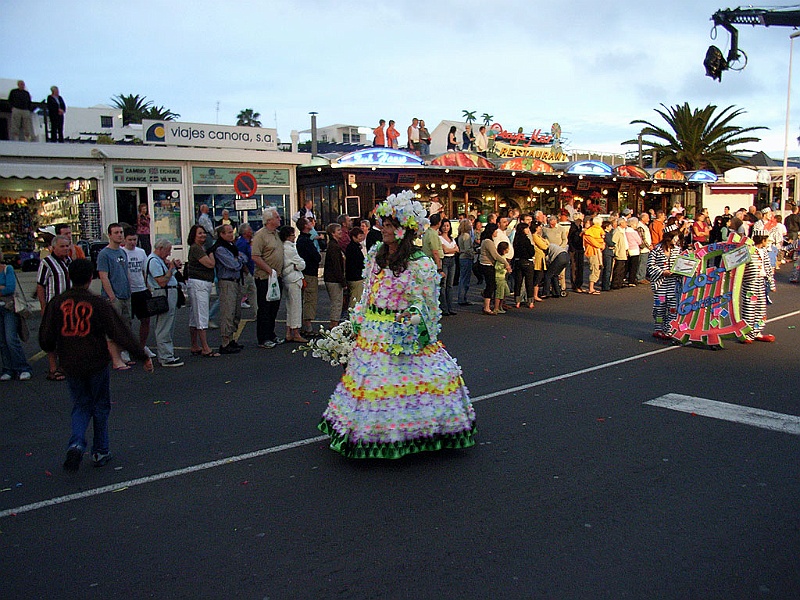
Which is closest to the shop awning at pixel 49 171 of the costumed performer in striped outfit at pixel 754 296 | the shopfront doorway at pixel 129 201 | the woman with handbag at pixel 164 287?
the shopfront doorway at pixel 129 201

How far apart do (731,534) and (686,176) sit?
111ft

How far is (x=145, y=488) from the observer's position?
5.06 metres

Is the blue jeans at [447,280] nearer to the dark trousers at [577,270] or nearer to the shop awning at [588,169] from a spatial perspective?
the dark trousers at [577,270]

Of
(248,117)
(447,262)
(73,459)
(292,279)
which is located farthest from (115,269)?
(248,117)

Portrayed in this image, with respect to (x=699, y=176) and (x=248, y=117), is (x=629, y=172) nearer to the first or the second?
(x=699, y=176)

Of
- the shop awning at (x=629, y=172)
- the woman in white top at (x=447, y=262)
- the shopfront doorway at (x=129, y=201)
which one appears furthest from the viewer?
the shop awning at (x=629, y=172)

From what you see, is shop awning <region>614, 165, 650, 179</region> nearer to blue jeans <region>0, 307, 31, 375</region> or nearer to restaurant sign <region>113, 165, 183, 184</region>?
restaurant sign <region>113, 165, 183, 184</region>

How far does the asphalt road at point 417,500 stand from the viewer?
3676 millimetres

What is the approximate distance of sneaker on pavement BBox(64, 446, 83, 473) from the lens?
17.5ft

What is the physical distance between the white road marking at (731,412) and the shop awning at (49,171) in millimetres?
14912

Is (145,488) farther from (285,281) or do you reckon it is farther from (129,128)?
(129,128)

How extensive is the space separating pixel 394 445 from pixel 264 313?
226 inches

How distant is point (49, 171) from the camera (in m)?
16.5

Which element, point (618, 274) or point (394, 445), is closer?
point (394, 445)
